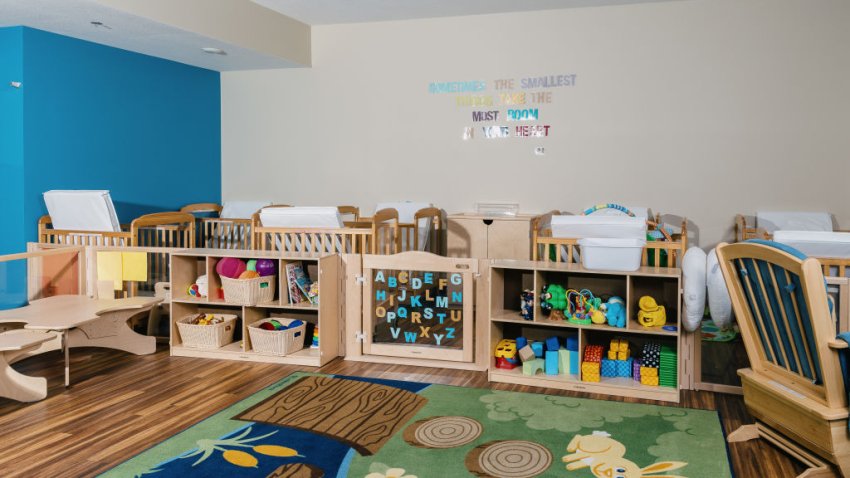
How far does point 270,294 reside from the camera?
448cm

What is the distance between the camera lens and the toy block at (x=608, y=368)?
12.4 feet

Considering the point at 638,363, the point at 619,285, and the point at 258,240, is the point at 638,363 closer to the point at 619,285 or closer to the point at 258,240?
the point at 619,285

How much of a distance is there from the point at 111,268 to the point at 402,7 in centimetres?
323

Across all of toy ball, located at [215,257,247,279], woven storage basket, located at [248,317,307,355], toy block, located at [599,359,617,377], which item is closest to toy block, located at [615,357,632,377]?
toy block, located at [599,359,617,377]

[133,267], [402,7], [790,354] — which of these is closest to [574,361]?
[790,354]

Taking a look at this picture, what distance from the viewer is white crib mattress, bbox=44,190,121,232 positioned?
15.6 ft

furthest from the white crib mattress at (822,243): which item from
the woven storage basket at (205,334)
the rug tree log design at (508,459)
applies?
the woven storage basket at (205,334)

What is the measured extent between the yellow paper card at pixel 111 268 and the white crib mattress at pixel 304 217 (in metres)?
0.98

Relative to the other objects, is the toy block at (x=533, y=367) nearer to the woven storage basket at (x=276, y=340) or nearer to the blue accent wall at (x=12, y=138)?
the woven storage basket at (x=276, y=340)

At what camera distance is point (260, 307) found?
14.8ft

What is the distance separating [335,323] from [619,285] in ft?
5.73

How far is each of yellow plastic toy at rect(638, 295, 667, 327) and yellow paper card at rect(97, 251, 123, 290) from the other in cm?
327

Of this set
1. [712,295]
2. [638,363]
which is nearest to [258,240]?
[638,363]

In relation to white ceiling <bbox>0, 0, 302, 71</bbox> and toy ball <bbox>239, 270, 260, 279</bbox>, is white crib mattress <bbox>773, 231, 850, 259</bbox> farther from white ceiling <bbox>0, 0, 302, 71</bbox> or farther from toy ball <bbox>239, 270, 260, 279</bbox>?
white ceiling <bbox>0, 0, 302, 71</bbox>
